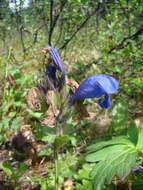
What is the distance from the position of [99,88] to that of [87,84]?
0.24 ft

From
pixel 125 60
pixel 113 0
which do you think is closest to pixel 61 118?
pixel 125 60

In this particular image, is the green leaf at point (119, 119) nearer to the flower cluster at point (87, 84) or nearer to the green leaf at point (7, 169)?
the green leaf at point (7, 169)

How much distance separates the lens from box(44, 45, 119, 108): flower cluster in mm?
1646

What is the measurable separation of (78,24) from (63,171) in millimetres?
3820

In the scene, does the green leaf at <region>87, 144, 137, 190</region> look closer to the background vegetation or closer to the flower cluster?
the background vegetation

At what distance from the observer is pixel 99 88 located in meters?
1.66

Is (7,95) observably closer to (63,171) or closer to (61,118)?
(63,171)

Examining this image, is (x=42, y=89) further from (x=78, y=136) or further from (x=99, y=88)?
(x=78, y=136)

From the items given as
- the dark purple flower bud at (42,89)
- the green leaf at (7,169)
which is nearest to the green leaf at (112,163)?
the dark purple flower bud at (42,89)

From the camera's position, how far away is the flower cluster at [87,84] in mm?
1646

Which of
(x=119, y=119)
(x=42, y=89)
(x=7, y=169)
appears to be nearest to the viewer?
(x=42, y=89)

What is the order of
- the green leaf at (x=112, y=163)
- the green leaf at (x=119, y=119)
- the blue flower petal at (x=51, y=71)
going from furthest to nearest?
the green leaf at (x=119, y=119) < the blue flower petal at (x=51, y=71) < the green leaf at (x=112, y=163)

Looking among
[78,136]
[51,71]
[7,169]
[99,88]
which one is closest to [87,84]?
[99,88]

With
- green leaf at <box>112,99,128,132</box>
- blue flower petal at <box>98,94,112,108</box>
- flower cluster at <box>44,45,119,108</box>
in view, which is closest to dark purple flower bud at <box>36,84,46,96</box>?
flower cluster at <box>44,45,119,108</box>
